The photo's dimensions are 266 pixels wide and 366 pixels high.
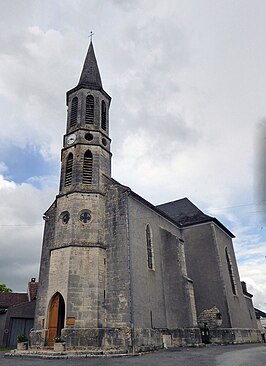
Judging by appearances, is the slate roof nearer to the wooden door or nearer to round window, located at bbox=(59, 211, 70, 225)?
round window, located at bbox=(59, 211, 70, 225)

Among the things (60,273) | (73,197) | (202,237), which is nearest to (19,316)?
(60,273)

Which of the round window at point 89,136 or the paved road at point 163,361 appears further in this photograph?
the round window at point 89,136

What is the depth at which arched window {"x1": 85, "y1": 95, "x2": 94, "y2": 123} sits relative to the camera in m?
22.1

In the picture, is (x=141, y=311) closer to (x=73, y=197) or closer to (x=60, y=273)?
(x=60, y=273)

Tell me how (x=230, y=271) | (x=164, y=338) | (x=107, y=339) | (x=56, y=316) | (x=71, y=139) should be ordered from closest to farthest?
(x=107, y=339) < (x=56, y=316) < (x=164, y=338) < (x=71, y=139) < (x=230, y=271)

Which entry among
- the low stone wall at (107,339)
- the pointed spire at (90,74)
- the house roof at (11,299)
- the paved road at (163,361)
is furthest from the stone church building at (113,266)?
the house roof at (11,299)

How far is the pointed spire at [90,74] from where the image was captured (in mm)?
23297

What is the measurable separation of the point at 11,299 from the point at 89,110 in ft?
61.3

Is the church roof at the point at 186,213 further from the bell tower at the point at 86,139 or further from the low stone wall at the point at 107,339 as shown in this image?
the low stone wall at the point at 107,339

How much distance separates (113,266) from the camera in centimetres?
1689

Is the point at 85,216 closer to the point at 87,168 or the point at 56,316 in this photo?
the point at 87,168

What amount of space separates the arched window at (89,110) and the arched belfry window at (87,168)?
278cm

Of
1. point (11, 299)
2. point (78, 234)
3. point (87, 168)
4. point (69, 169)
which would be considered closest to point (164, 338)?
point (78, 234)

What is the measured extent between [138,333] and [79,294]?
11.8 feet
